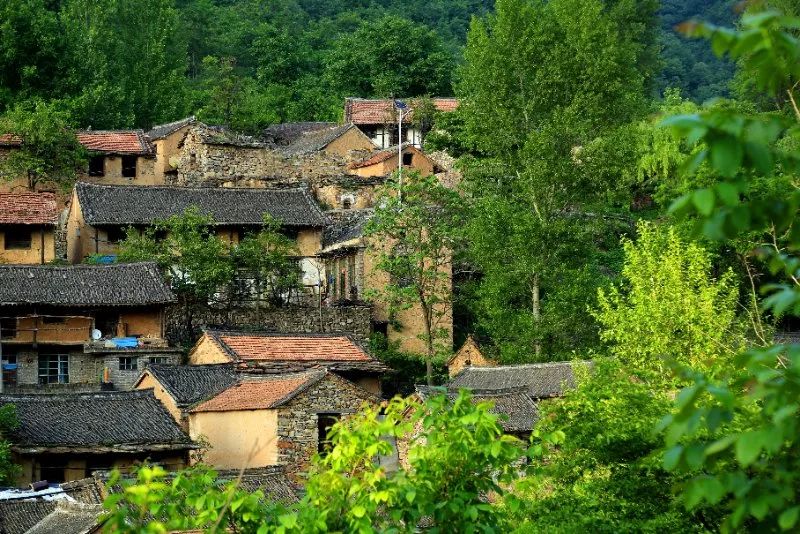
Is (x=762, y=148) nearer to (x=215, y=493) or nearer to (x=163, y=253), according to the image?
(x=215, y=493)

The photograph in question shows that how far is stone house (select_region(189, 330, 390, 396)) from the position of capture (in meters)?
34.2

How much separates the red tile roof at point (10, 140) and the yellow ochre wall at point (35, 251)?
18.4 ft

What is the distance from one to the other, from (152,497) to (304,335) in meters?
28.1

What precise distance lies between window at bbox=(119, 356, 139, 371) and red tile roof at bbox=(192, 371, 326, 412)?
5.87 metres

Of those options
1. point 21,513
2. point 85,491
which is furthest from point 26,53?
point 21,513

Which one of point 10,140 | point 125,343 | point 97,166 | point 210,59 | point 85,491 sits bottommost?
point 85,491

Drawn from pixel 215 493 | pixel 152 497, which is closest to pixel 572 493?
pixel 215 493

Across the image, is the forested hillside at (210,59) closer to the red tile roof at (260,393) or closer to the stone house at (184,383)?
the stone house at (184,383)

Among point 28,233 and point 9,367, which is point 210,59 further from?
point 9,367

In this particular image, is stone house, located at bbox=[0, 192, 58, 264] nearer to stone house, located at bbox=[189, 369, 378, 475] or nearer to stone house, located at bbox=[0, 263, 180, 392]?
stone house, located at bbox=[0, 263, 180, 392]

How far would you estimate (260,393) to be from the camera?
30.9m

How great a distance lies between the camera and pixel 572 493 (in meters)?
15.9

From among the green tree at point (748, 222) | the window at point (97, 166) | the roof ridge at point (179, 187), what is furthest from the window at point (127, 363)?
the green tree at point (748, 222)

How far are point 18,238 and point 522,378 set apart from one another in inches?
638
